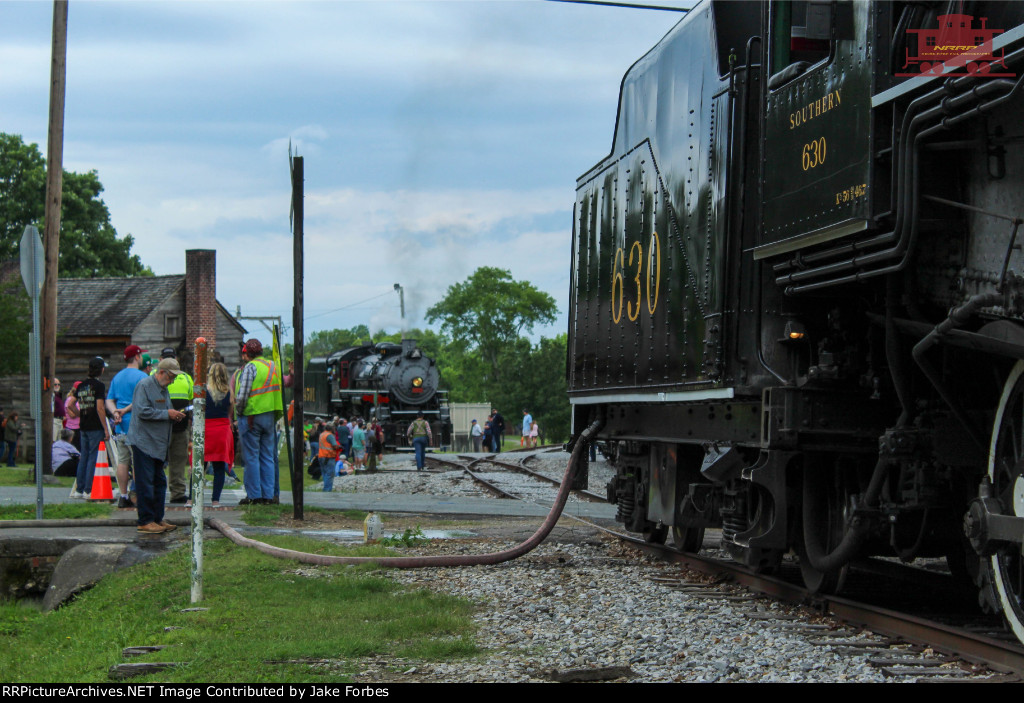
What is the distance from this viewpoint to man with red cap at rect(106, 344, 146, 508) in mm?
13031

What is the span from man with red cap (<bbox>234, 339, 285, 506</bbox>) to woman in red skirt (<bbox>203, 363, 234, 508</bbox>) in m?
0.16

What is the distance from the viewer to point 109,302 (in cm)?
4288

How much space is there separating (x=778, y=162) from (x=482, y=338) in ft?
273

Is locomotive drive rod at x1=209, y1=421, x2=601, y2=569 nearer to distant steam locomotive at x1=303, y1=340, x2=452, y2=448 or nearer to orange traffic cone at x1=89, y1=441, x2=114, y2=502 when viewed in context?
orange traffic cone at x1=89, y1=441, x2=114, y2=502

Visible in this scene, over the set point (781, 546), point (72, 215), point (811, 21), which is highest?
point (72, 215)

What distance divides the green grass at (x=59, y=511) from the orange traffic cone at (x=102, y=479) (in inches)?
39.3

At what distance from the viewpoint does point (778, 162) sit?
6.52 metres

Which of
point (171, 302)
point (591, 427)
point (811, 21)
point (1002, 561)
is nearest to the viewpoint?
point (1002, 561)

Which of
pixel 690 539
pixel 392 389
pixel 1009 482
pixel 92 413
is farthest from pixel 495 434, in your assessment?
pixel 1009 482

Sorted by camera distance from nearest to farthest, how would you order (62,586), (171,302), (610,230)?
(62,586), (610,230), (171,302)

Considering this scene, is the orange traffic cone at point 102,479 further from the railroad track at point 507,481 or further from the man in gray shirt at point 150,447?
the railroad track at point 507,481

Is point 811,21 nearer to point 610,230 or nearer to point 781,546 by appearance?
point 781,546

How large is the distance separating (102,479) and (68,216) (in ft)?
172
